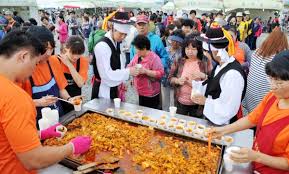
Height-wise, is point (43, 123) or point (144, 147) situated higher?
point (43, 123)

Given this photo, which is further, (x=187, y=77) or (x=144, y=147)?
(x=187, y=77)

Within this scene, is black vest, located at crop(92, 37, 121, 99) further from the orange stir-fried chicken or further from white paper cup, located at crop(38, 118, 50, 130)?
white paper cup, located at crop(38, 118, 50, 130)

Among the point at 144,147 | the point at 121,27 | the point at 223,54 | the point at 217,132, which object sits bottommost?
the point at 144,147

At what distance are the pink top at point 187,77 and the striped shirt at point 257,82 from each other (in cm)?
64

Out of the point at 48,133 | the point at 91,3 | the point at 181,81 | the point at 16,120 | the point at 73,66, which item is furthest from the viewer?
the point at 91,3

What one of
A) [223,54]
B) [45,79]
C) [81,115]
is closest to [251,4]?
[223,54]

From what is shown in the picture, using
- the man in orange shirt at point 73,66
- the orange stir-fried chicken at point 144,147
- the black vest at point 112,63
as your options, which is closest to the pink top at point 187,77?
the black vest at point 112,63

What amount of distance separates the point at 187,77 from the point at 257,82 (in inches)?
30.9

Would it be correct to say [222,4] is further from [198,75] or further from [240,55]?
[198,75]

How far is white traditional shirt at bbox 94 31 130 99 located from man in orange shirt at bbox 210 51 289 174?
1.82m

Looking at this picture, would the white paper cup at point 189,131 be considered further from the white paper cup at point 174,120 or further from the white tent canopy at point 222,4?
the white tent canopy at point 222,4

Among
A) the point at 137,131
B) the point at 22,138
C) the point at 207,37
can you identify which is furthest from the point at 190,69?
the point at 22,138

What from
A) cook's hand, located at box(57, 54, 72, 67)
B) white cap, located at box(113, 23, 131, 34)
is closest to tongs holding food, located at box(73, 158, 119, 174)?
cook's hand, located at box(57, 54, 72, 67)

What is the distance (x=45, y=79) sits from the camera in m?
2.41
